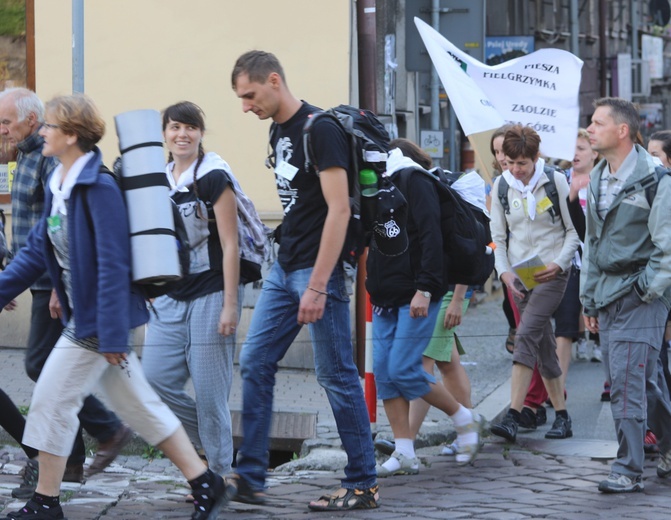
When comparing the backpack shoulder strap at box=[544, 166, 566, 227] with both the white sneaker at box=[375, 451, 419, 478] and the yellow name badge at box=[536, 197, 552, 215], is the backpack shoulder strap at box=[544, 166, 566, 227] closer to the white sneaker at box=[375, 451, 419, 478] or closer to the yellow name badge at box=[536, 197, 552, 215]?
the yellow name badge at box=[536, 197, 552, 215]

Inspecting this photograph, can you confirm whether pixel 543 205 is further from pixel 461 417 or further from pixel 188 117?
pixel 188 117

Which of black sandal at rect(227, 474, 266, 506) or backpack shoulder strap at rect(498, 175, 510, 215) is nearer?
black sandal at rect(227, 474, 266, 506)

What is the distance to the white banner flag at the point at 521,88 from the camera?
8891mm

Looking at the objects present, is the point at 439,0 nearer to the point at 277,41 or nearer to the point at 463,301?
the point at 277,41

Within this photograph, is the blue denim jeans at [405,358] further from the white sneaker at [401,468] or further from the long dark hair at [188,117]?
the long dark hair at [188,117]

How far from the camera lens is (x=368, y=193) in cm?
576

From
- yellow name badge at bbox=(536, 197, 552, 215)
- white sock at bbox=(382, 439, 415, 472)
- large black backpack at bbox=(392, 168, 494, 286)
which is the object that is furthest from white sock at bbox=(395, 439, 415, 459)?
yellow name badge at bbox=(536, 197, 552, 215)

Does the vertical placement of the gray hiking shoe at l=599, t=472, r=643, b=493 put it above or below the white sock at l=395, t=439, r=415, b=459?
below

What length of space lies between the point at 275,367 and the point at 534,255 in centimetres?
265

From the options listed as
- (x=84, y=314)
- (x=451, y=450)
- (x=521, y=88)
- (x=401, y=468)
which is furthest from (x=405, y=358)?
(x=521, y=88)

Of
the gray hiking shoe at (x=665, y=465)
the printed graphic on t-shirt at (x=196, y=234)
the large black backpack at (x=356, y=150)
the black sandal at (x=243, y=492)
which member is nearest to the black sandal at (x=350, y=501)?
the black sandal at (x=243, y=492)

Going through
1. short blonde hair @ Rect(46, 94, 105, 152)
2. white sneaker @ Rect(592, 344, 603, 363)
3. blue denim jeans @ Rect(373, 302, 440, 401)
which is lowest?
white sneaker @ Rect(592, 344, 603, 363)

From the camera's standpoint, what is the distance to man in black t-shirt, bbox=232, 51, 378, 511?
18.2 ft

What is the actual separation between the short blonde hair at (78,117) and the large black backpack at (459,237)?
1878mm
